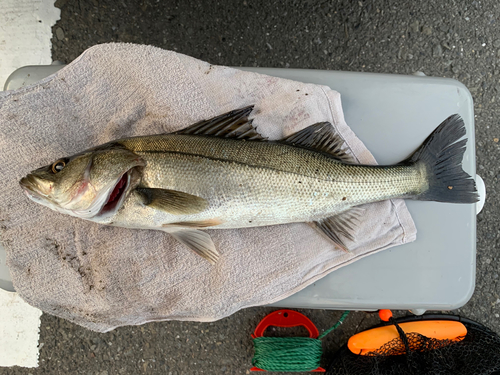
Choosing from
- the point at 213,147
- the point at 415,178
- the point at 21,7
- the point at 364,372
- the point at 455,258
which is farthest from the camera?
the point at 21,7

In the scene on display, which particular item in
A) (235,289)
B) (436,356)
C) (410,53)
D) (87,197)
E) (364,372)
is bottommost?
(364,372)

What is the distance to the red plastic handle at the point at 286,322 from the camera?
2119 mm

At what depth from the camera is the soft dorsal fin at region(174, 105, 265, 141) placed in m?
1.51

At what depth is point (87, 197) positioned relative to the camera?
4.39ft

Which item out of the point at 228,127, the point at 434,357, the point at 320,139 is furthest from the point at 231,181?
the point at 434,357

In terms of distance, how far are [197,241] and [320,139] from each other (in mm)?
805

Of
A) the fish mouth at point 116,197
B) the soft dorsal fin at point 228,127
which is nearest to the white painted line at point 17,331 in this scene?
the fish mouth at point 116,197

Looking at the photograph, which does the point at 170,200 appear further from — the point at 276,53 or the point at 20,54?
the point at 20,54

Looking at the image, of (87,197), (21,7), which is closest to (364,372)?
(87,197)

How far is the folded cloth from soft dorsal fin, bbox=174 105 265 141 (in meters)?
0.18

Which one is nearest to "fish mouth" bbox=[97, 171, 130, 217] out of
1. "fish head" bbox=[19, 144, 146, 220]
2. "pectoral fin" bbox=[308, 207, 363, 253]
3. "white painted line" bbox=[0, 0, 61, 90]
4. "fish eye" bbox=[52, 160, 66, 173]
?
"fish head" bbox=[19, 144, 146, 220]

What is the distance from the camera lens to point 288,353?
2018mm

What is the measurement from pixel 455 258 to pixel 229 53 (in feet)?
6.53

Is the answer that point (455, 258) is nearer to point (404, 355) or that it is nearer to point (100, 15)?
point (404, 355)
